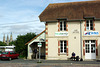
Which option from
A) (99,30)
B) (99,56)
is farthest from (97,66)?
(99,30)

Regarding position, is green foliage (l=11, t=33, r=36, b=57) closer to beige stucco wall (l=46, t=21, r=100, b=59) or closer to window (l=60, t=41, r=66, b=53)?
beige stucco wall (l=46, t=21, r=100, b=59)

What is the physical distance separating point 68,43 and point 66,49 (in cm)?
89

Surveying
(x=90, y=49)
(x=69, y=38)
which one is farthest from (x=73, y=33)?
(x=90, y=49)

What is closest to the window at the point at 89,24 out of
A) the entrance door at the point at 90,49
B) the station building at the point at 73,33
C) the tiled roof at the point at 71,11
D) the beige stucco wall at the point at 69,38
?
the station building at the point at 73,33

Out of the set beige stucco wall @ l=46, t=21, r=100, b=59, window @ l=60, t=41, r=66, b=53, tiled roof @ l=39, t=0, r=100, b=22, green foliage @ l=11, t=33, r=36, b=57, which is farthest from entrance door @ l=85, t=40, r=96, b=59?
green foliage @ l=11, t=33, r=36, b=57

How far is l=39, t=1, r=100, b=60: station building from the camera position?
67.1 ft

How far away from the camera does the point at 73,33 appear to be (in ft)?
68.4

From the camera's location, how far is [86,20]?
818 inches

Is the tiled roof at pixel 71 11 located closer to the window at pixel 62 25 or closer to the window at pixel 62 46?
the window at pixel 62 25

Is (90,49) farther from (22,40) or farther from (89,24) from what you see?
(22,40)

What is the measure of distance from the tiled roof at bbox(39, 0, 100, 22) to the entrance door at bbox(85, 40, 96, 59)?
11.8 ft

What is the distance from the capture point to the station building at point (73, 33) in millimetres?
20453

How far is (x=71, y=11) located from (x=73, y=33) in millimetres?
3294

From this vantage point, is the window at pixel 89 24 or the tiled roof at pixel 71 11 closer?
the window at pixel 89 24
